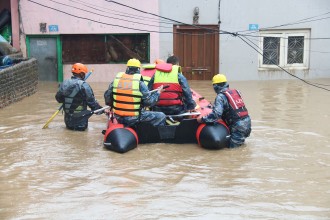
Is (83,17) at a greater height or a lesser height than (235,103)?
greater

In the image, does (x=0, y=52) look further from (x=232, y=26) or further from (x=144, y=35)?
(x=232, y=26)

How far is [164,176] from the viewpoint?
6824 mm

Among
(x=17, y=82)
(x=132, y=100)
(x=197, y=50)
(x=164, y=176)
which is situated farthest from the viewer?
(x=197, y=50)

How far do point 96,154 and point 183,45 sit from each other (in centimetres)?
958

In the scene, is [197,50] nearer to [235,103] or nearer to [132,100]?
[235,103]

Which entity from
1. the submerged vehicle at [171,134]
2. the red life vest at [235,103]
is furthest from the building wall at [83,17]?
the red life vest at [235,103]

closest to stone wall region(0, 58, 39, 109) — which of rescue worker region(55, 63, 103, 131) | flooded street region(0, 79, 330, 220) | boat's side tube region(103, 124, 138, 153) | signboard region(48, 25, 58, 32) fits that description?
flooded street region(0, 79, 330, 220)

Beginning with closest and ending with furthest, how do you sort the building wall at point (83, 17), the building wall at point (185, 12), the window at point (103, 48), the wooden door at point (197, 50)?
the building wall at point (83, 17) < the building wall at point (185, 12) < the wooden door at point (197, 50) < the window at point (103, 48)

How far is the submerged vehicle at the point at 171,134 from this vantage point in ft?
26.4

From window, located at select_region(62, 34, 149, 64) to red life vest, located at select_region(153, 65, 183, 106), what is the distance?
8.40 meters

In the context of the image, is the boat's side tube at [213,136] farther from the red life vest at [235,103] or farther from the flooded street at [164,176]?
the red life vest at [235,103]

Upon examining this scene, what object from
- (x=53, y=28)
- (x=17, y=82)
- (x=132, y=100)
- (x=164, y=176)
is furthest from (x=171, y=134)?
(x=53, y=28)

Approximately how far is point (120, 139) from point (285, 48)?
1048 centimetres

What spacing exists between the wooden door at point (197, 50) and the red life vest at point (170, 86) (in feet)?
26.5
